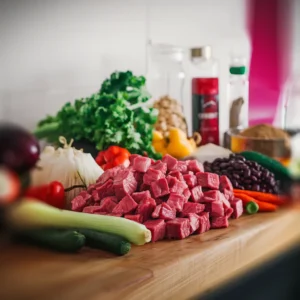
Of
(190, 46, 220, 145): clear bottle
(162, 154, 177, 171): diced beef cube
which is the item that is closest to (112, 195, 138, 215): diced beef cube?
(162, 154, 177, 171): diced beef cube

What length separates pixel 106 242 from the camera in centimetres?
67

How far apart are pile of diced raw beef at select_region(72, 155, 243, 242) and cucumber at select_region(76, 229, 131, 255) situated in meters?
0.07

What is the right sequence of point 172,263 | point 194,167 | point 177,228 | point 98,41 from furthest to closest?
point 98,41, point 194,167, point 177,228, point 172,263

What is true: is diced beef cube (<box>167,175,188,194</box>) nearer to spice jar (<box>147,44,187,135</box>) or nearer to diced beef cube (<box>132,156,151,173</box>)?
diced beef cube (<box>132,156,151,173</box>)

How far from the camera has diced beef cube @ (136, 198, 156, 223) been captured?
0.74 metres

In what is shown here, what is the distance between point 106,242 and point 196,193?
7.0 inches

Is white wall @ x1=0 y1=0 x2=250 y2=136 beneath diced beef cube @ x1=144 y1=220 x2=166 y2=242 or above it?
above

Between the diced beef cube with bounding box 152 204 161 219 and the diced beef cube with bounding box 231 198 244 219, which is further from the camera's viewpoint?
the diced beef cube with bounding box 231 198 244 219

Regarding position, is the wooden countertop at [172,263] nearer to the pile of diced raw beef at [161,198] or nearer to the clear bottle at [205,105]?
the pile of diced raw beef at [161,198]

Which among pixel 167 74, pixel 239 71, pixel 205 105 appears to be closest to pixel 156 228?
pixel 239 71

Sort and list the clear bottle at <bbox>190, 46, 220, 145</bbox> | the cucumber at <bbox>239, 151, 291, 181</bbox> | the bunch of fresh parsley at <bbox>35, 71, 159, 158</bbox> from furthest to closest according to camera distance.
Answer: the clear bottle at <bbox>190, 46, 220, 145</bbox> → the bunch of fresh parsley at <bbox>35, 71, 159, 158</bbox> → the cucumber at <bbox>239, 151, 291, 181</bbox>

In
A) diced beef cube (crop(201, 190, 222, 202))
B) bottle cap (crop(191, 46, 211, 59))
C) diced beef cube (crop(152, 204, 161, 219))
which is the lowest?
diced beef cube (crop(152, 204, 161, 219))

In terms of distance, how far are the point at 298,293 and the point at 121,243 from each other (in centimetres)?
24

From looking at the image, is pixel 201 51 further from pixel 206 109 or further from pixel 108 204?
pixel 108 204
